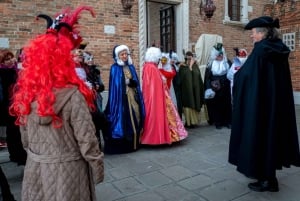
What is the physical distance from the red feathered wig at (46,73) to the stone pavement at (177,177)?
1.74 meters

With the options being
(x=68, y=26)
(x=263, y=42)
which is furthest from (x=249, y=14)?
(x=68, y=26)

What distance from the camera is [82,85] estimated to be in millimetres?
1882

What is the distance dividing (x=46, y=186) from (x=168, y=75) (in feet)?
12.9

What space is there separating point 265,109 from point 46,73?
2.24 metres

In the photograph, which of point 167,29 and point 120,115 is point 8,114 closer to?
point 120,115

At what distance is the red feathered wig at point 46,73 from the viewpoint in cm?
176

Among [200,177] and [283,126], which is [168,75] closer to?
[200,177]

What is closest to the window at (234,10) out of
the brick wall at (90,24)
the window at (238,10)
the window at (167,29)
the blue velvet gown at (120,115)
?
the window at (238,10)

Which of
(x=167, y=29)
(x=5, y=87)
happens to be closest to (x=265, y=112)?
(x=5, y=87)

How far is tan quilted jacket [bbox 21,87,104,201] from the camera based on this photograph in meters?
1.81

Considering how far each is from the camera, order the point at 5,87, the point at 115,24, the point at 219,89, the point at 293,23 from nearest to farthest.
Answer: the point at 5,87, the point at 219,89, the point at 115,24, the point at 293,23

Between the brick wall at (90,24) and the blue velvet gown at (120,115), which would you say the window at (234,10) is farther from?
the blue velvet gown at (120,115)

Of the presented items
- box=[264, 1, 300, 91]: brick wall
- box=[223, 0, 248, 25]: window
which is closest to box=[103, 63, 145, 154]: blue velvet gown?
box=[223, 0, 248, 25]: window

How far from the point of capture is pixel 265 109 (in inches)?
126
